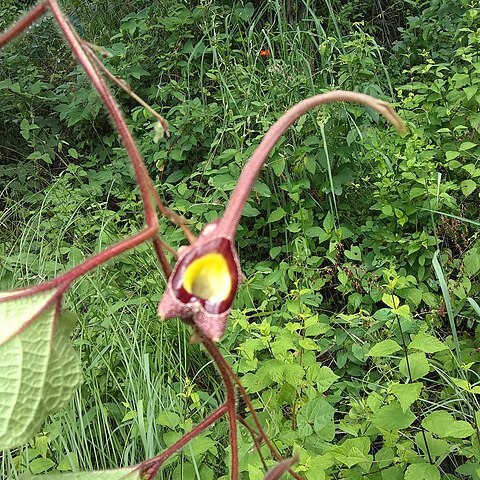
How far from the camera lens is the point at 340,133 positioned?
214 cm

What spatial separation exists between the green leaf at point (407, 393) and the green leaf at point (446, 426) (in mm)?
57

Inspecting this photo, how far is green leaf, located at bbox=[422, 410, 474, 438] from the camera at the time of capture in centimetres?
107

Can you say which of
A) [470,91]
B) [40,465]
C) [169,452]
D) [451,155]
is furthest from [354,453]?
[470,91]

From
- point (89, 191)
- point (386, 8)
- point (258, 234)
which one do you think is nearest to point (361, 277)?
point (258, 234)

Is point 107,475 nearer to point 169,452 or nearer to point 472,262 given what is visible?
point 169,452

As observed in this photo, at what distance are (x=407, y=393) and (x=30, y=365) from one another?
2.98 feet

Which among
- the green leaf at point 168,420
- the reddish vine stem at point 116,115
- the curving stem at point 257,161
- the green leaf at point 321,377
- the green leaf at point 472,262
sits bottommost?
the green leaf at point 472,262

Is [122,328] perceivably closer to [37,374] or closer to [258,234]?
Result: [258,234]

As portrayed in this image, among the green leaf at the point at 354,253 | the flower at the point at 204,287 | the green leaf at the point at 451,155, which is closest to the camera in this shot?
the flower at the point at 204,287

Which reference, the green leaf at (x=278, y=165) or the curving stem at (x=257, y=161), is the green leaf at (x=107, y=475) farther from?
the green leaf at (x=278, y=165)

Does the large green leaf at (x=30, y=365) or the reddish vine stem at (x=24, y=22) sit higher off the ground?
the reddish vine stem at (x=24, y=22)

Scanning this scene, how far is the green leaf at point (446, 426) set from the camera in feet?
3.52

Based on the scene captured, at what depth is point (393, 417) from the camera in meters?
1.13

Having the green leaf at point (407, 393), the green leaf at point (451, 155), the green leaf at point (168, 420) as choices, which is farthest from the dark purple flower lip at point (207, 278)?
the green leaf at point (451, 155)
